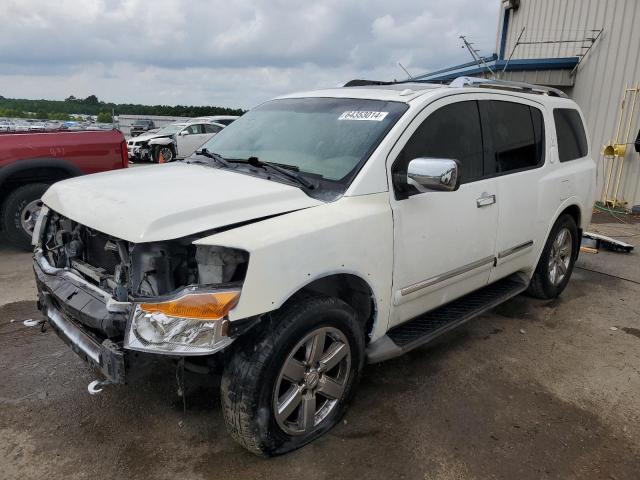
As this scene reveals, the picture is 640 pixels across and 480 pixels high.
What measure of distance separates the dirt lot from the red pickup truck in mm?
2281

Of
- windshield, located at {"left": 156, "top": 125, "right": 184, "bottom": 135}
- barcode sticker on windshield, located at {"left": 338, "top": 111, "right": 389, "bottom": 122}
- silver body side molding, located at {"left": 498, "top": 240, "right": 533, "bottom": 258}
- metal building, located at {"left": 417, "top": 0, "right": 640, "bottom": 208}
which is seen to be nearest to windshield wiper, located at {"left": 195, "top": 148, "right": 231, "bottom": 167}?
barcode sticker on windshield, located at {"left": 338, "top": 111, "right": 389, "bottom": 122}

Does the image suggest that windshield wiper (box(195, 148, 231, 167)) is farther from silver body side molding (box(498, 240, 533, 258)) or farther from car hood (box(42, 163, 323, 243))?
silver body side molding (box(498, 240, 533, 258))

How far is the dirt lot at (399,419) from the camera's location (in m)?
2.60

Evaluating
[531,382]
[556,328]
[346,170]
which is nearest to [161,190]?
[346,170]

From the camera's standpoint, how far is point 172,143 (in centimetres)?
1750

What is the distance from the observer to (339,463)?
2.61 m

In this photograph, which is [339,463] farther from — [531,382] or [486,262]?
[486,262]

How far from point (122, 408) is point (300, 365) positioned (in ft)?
4.06

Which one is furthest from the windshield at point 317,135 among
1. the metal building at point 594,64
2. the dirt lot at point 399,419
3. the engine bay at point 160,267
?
the metal building at point 594,64

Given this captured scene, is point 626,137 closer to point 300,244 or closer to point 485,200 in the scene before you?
point 485,200

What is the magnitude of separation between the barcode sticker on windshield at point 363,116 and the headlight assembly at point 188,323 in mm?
1516

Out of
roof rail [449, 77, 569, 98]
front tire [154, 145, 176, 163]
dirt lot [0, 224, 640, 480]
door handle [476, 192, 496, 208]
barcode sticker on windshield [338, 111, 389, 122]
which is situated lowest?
dirt lot [0, 224, 640, 480]

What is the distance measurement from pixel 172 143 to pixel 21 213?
11878 mm

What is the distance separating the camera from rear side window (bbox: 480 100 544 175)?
376cm
